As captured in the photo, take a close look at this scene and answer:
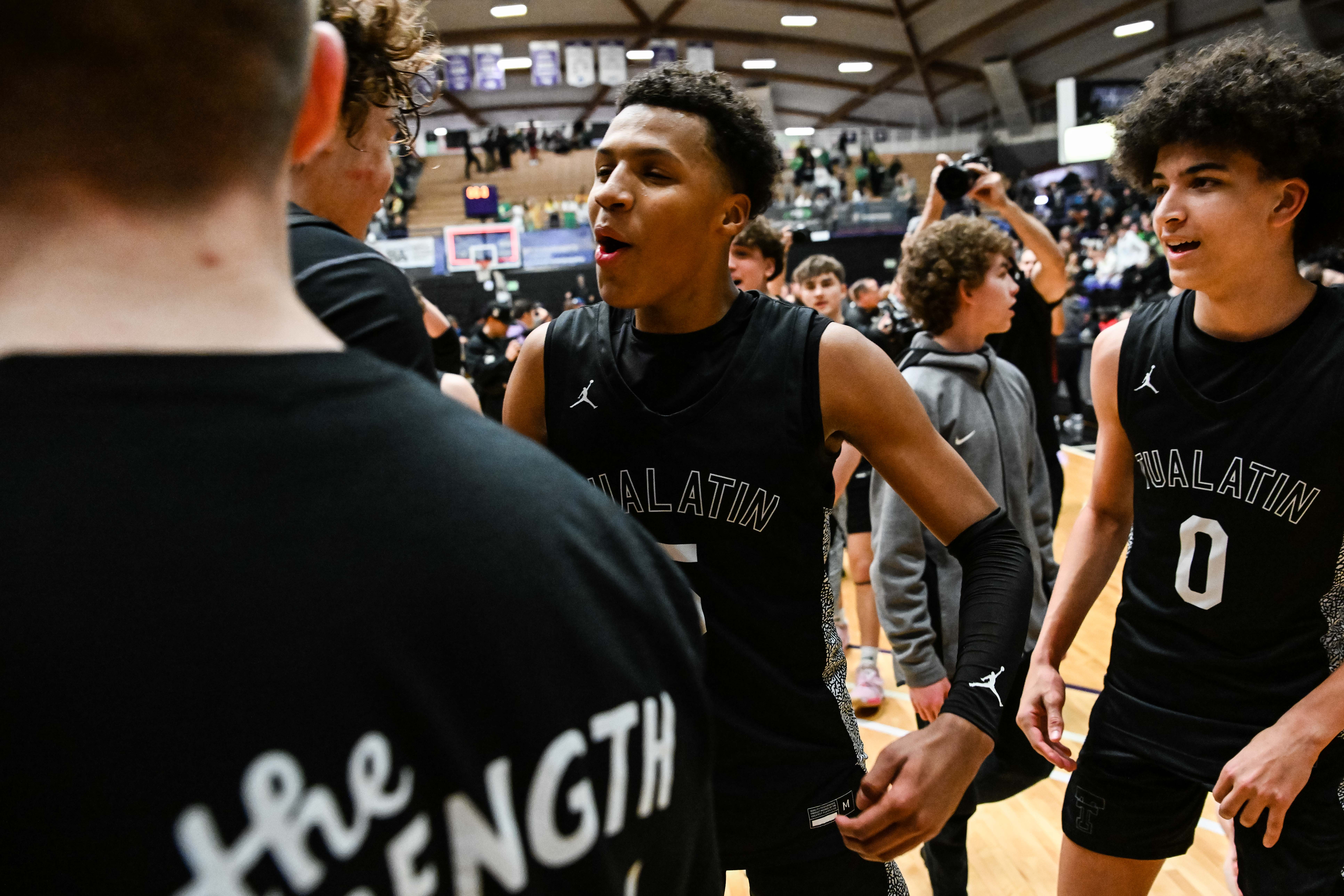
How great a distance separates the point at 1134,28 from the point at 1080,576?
20.0m

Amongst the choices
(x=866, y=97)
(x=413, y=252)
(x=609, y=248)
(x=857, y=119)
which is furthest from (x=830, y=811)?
(x=857, y=119)

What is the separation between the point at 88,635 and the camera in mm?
476

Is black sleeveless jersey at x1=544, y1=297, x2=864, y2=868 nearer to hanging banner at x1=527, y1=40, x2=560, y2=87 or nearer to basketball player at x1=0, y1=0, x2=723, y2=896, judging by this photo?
basketball player at x1=0, y1=0, x2=723, y2=896

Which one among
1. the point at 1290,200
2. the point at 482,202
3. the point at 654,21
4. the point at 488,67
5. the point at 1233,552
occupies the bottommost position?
the point at 1233,552

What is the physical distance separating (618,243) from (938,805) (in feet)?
3.50

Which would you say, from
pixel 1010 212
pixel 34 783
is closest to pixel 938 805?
pixel 34 783

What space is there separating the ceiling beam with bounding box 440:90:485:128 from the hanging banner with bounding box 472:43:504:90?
250 centimetres

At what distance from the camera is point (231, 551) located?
1.66 ft

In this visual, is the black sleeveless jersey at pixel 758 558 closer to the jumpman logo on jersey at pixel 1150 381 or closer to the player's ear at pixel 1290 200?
the jumpman logo on jersey at pixel 1150 381

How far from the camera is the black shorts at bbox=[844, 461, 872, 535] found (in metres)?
4.70

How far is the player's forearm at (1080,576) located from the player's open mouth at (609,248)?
1.16 metres

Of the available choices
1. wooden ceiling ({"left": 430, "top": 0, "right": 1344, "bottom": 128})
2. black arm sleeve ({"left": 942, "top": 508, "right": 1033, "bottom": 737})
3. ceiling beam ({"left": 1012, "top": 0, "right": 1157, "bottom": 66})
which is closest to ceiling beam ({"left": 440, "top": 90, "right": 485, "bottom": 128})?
wooden ceiling ({"left": 430, "top": 0, "right": 1344, "bottom": 128})

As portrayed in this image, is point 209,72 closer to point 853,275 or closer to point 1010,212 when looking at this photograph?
point 1010,212

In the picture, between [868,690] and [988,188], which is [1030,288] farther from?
[868,690]
